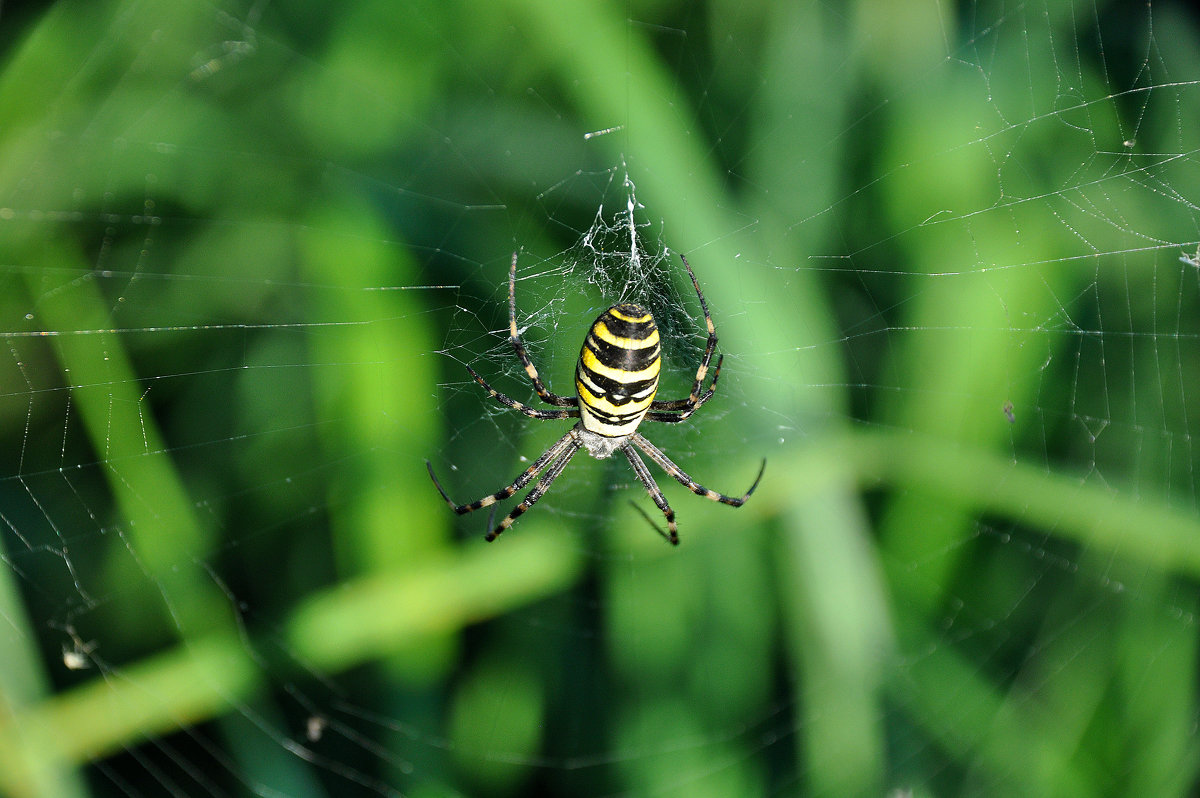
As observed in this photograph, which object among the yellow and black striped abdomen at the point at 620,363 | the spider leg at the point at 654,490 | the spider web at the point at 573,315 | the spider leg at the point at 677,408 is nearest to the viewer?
the yellow and black striped abdomen at the point at 620,363

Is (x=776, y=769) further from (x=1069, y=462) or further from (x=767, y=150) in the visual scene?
(x=767, y=150)

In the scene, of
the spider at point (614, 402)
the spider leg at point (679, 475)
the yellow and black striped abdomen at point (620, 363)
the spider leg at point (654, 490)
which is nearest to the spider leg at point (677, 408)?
the spider at point (614, 402)

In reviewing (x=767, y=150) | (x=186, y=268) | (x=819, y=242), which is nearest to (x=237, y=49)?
(x=186, y=268)

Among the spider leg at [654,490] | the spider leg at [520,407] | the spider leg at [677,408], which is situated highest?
the spider leg at [520,407]

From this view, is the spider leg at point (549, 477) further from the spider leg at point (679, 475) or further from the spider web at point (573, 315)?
the spider web at point (573, 315)

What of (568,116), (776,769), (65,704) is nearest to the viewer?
(65,704)

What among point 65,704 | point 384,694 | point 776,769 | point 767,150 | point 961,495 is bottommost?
point 776,769

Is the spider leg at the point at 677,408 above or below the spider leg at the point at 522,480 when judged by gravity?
above
